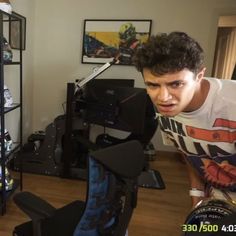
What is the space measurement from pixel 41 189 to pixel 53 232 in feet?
4.74

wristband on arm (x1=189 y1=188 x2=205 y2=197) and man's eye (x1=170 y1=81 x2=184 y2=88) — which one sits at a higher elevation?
man's eye (x1=170 y1=81 x2=184 y2=88)

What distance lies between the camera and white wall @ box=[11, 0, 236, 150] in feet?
10.5

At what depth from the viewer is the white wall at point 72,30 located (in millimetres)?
3199

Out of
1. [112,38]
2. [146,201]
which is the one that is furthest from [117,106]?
[112,38]

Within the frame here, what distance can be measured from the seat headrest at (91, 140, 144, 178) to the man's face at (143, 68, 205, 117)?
174mm

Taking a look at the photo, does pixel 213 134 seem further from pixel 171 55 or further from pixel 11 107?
pixel 11 107

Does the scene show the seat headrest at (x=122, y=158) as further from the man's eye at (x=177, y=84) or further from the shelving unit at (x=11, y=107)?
the shelving unit at (x=11, y=107)

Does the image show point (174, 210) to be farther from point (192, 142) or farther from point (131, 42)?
point (131, 42)

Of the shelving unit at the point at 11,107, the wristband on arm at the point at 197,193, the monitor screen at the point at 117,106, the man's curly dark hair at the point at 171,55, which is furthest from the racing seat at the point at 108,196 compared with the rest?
the monitor screen at the point at 117,106

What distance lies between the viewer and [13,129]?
3014 mm

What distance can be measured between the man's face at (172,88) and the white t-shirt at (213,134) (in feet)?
0.42

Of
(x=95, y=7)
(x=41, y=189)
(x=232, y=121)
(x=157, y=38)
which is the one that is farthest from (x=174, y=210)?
(x=95, y=7)

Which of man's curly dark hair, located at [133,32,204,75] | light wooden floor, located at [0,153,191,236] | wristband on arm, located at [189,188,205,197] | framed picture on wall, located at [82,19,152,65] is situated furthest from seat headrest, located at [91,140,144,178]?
framed picture on wall, located at [82,19,152,65]

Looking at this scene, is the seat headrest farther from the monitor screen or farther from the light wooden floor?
the monitor screen
